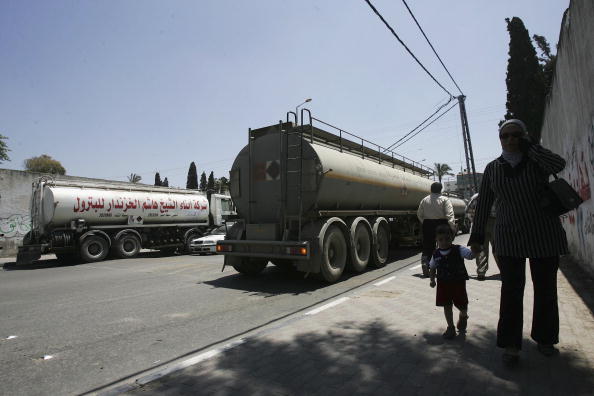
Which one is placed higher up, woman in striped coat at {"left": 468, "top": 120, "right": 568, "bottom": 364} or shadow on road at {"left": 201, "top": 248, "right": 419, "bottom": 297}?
woman in striped coat at {"left": 468, "top": 120, "right": 568, "bottom": 364}

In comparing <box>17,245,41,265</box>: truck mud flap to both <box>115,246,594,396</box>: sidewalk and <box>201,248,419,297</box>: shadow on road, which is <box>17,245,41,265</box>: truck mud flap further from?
<box>115,246,594,396</box>: sidewalk

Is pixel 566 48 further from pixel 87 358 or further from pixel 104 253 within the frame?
pixel 104 253

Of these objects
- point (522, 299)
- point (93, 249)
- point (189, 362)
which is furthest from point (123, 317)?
point (93, 249)

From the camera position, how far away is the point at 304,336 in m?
4.20

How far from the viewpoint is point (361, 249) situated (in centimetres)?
905

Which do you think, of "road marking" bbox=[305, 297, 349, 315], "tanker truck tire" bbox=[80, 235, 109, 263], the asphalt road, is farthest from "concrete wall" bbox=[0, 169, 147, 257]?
"road marking" bbox=[305, 297, 349, 315]

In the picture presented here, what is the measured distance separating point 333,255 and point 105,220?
10480mm

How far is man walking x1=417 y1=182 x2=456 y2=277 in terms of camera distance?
24.0 feet

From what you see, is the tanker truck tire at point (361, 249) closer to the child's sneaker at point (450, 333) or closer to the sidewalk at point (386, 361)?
the sidewalk at point (386, 361)

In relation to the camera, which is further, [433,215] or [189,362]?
[433,215]

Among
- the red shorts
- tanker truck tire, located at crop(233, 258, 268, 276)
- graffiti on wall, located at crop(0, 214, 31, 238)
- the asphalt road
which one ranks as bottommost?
the asphalt road

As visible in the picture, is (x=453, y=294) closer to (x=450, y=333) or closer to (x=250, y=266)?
(x=450, y=333)

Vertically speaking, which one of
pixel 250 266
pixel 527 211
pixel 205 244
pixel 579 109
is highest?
pixel 579 109

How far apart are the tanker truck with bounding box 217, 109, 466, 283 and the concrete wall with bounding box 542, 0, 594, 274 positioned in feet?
13.4
